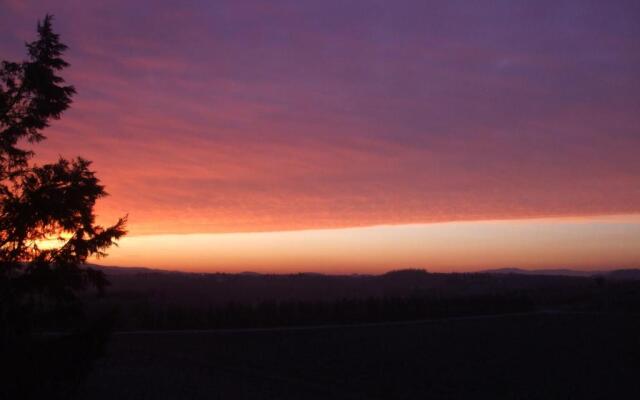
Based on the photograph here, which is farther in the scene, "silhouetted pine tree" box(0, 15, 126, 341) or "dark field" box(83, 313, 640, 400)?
"dark field" box(83, 313, 640, 400)

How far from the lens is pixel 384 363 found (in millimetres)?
32188

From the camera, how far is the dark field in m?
26.0

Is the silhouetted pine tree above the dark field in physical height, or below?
above

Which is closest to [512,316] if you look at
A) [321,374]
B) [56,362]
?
[321,374]

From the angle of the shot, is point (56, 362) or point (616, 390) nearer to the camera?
point (56, 362)

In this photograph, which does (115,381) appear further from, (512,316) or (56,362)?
(512,316)

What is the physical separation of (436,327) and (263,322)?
1082cm

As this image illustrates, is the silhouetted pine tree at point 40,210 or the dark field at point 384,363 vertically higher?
the silhouetted pine tree at point 40,210

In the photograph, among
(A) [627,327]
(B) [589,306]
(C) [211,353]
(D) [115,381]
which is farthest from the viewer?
(B) [589,306]

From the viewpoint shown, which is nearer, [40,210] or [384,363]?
[40,210]

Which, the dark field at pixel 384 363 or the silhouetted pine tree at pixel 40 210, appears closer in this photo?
the silhouetted pine tree at pixel 40 210

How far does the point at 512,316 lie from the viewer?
167 ft

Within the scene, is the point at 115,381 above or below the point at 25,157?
below

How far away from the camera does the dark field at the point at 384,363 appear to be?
26016 mm
